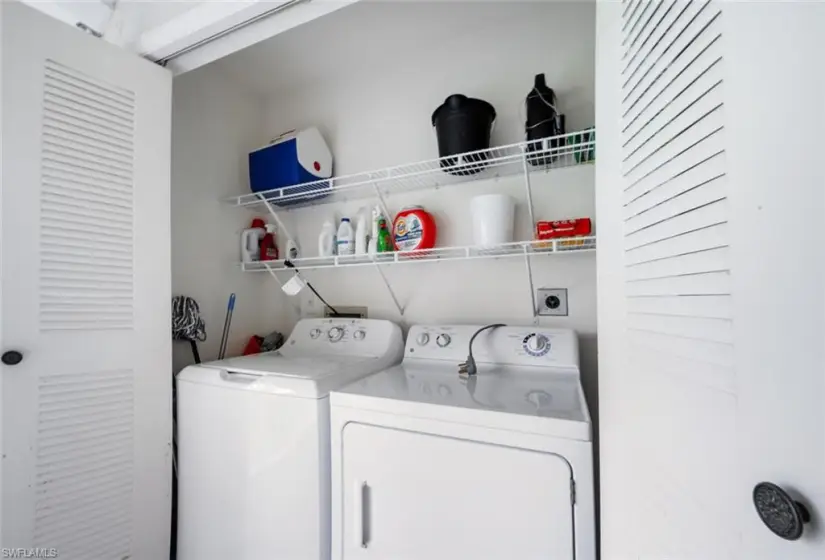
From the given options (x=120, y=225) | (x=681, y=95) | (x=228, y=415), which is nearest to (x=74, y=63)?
(x=120, y=225)

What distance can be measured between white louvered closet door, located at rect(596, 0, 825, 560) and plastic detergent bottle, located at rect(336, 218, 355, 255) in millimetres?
1485

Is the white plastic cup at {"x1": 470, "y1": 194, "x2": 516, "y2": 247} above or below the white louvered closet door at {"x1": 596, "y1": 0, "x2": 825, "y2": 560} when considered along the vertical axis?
above

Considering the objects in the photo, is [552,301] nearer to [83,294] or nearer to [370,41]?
[370,41]

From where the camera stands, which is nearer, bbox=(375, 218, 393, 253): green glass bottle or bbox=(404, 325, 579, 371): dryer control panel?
bbox=(404, 325, 579, 371): dryer control panel

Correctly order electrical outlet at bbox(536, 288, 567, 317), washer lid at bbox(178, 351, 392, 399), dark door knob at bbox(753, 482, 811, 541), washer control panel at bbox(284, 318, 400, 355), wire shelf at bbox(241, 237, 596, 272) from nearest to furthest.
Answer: dark door knob at bbox(753, 482, 811, 541) → washer lid at bbox(178, 351, 392, 399) → wire shelf at bbox(241, 237, 596, 272) → electrical outlet at bbox(536, 288, 567, 317) → washer control panel at bbox(284, 318, 400, 355)

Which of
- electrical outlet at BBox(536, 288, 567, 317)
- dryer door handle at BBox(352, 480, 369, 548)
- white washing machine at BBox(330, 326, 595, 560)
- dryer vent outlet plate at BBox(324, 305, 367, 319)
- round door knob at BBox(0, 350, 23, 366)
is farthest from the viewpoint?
dryer vent outlet plate at BBox(324, 305, 367, 319)

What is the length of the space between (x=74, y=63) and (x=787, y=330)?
6.67 ft

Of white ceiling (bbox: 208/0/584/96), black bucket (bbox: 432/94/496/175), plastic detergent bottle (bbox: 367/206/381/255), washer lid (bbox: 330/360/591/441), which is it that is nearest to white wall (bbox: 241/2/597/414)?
white ceiling (bbox: 208/0/584/96)

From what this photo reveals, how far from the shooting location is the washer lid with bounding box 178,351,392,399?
130 centimetres

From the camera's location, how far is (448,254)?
193cm

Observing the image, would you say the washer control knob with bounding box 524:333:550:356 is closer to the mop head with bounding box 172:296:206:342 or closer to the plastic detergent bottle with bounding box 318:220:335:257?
the plastic detergent bottle with bounding box 318:220:335:257

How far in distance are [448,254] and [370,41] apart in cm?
130

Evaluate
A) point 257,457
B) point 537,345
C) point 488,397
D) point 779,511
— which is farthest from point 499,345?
point 779,511

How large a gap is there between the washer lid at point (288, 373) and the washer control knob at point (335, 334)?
15cm
